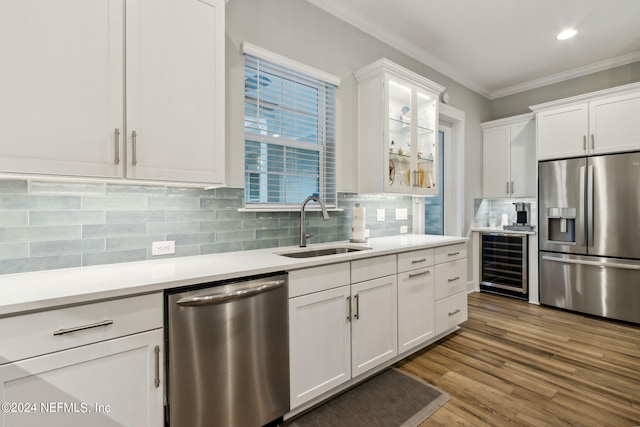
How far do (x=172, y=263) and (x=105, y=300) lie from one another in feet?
1.78

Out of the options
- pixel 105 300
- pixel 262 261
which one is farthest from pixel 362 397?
pixel 105 300

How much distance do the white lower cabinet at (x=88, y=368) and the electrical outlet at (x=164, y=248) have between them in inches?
23.9

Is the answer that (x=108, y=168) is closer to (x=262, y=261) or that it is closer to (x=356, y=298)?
(x=262, y=261)

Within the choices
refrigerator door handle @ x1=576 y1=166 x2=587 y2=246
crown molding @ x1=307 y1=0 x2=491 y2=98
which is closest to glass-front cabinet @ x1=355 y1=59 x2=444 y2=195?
crown molding @ x1=307 y1=0 x2=491 y2=98

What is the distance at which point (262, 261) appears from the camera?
Result: 1754mm

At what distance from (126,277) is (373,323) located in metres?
1.53

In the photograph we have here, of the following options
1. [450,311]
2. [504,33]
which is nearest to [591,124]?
[504,33]

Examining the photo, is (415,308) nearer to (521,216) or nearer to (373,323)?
(373,323)

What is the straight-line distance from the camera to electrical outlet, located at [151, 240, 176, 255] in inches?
71.1

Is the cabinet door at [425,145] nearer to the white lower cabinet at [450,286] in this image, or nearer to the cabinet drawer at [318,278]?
the white lower cabinet at [450,286]

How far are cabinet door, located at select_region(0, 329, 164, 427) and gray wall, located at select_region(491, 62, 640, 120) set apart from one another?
528cm

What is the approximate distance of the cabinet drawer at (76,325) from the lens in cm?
102

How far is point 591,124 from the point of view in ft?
11.5

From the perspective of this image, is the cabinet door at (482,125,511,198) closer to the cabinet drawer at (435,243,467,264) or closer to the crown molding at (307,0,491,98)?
the crown molding at (307,0,491,98)
